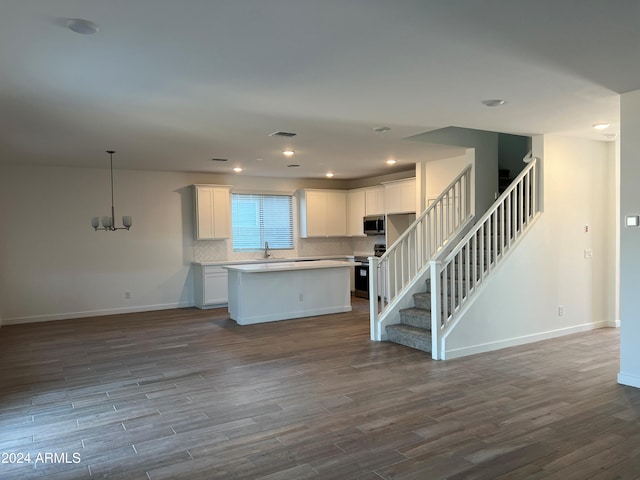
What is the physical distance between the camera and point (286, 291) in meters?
7.55

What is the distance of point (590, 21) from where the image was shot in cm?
259

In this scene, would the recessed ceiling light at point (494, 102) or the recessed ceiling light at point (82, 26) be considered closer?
the recessed ceiling light at point (82, 26)

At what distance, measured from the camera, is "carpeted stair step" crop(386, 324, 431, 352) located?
5392 mm

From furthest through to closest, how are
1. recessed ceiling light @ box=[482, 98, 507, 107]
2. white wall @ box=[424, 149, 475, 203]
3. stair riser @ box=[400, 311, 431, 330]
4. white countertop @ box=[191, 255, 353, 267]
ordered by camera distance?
white countertop @ box=[191, 255, 353, 267] → white wall @ box=[424, 149, 475, 203] → stair riser @ box=[400, 311, 431, 330] → recessed ceiling light @ box=[482, 98, 507, 107]

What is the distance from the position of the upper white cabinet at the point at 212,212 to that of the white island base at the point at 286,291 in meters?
1.58

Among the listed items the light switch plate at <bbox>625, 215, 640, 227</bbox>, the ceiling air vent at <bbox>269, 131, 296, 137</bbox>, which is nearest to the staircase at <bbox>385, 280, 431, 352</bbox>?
the light switch plate at <bbox>625, 215, 640, 227</bbox>

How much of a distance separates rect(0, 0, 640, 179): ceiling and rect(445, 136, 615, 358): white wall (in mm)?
517

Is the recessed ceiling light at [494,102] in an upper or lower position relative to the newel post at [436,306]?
upper

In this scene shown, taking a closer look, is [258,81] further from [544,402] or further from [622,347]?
[622,347]

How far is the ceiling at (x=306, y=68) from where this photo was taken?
8.12 feet

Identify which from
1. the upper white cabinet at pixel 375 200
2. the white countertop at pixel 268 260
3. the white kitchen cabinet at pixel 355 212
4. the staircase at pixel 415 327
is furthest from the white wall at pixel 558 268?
the white countertop at pixel 268 260

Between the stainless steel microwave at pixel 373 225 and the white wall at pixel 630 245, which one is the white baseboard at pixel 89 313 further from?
the white wall at pixel 630 245

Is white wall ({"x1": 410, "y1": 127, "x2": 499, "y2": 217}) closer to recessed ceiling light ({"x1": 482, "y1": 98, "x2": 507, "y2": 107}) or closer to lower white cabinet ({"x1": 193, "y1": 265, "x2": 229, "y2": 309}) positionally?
recessed ceiling light ({"x1": 482, "y1": 98, "x2": 507, "y2": 107})

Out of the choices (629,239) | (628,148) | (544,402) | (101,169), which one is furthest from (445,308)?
(101,169)
